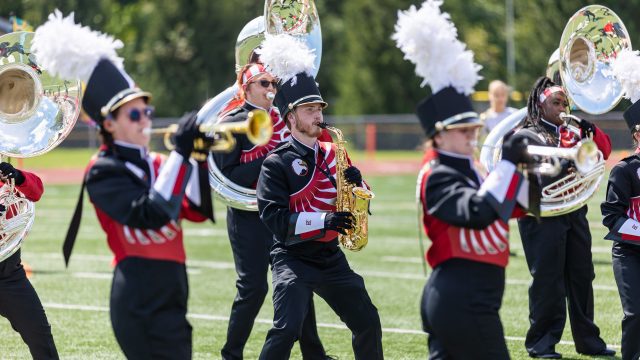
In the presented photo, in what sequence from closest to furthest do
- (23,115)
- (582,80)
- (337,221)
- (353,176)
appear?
1. (337,221)
2. (353,176)
3. (23,115)
4. (582,80)

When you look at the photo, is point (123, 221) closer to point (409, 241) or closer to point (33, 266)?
point (33, 266)

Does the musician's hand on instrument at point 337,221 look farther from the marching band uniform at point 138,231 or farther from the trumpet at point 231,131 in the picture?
the trumpet at point 231,131

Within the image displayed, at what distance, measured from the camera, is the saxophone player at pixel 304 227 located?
6.05m

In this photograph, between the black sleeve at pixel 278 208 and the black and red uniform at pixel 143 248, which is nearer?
the black and red uniform at pixel 143 248

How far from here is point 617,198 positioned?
6.81 m

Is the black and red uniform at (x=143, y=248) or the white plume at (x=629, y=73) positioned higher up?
the white plume at (x=629, y=73)

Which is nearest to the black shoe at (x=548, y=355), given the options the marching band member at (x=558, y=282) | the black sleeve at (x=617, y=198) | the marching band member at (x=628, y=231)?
the marching band member at (x=558, y=282)

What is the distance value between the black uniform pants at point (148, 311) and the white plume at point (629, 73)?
3.48 m

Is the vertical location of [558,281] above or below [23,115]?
below

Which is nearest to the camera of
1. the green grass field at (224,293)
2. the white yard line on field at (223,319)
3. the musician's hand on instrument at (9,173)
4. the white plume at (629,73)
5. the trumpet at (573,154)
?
the trumpet at (573,154)

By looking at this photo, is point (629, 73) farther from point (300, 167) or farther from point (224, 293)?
point (224, 293)

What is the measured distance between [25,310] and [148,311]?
1806 mm

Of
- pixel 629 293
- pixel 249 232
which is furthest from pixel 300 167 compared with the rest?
pixel 629 293

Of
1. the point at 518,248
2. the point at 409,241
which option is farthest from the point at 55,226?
the point at 518,248
